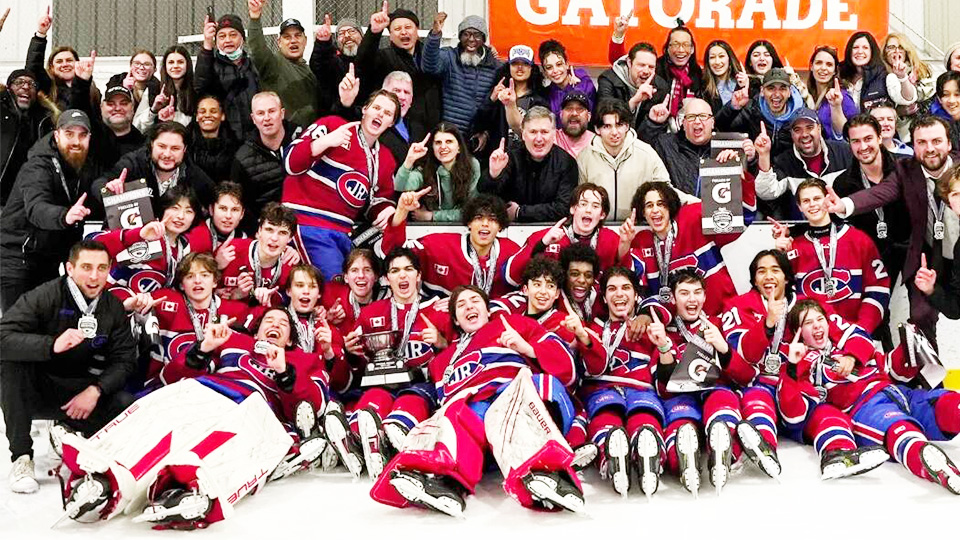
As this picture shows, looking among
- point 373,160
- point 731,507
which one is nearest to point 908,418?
point 731,507

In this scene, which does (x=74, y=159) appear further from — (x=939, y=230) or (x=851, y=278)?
(x=939, y=230)

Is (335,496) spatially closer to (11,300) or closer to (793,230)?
(11,300)

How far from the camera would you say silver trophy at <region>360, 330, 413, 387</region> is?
4207mm

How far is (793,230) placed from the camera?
5004mm

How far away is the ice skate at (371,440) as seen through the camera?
3.78m

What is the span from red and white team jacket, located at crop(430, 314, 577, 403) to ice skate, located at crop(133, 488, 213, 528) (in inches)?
40.9

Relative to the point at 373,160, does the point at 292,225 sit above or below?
below

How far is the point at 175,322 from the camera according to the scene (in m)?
4.30

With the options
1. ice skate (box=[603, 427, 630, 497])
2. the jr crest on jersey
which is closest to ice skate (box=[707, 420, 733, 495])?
ice skate (box=[603, 427, 630, 497])

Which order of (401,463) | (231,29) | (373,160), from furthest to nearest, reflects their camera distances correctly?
(231,29), (373,160), (401,463)

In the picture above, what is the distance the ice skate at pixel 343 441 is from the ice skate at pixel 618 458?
913 millimetres

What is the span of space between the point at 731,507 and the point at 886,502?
1.71ft

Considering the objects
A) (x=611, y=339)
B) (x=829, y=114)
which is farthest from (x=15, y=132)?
(x=829, y=114)

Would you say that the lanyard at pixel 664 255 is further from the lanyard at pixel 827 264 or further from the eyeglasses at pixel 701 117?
the eyeglasses at pixel 701 117
